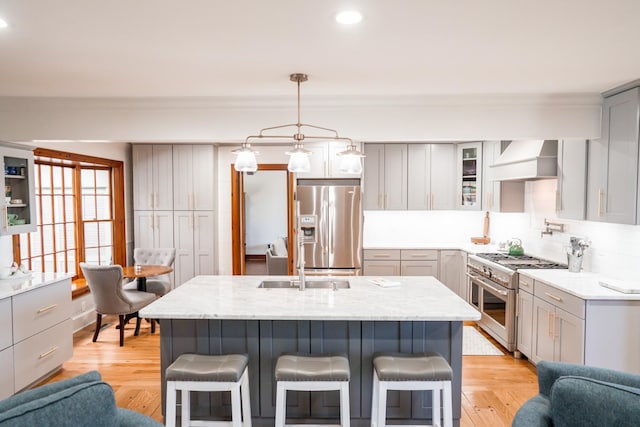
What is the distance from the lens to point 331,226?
17.3ft

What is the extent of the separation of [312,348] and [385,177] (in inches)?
133

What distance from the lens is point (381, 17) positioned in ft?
6.46

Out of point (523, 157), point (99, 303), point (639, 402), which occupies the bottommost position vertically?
point (99, 303)

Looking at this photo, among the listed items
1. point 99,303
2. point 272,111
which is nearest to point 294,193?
point 272,111

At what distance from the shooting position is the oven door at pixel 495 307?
402 cm

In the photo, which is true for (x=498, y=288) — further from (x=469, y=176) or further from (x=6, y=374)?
(x=6, y=374)

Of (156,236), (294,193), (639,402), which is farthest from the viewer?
(156,236)

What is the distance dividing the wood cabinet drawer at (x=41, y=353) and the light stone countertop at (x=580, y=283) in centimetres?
423

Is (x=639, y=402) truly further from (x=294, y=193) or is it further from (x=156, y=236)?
(x=156, y=236)

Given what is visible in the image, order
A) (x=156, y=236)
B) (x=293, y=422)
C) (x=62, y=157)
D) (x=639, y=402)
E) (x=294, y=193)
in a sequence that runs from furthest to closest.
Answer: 1. (x=156, y=236)
2. (x=294, y=193)
3. (x=62, y=157)
4. (x=293, y=422)
5. (x=639, y=402)

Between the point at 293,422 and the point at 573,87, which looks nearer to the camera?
the point at 293,422

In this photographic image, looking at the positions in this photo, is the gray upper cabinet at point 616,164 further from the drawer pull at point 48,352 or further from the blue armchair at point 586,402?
the drawer pull at point 48,352

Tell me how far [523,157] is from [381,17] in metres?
2.92

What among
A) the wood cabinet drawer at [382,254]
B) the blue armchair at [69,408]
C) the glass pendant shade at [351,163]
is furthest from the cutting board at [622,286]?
the blue armchair at [69,408]
